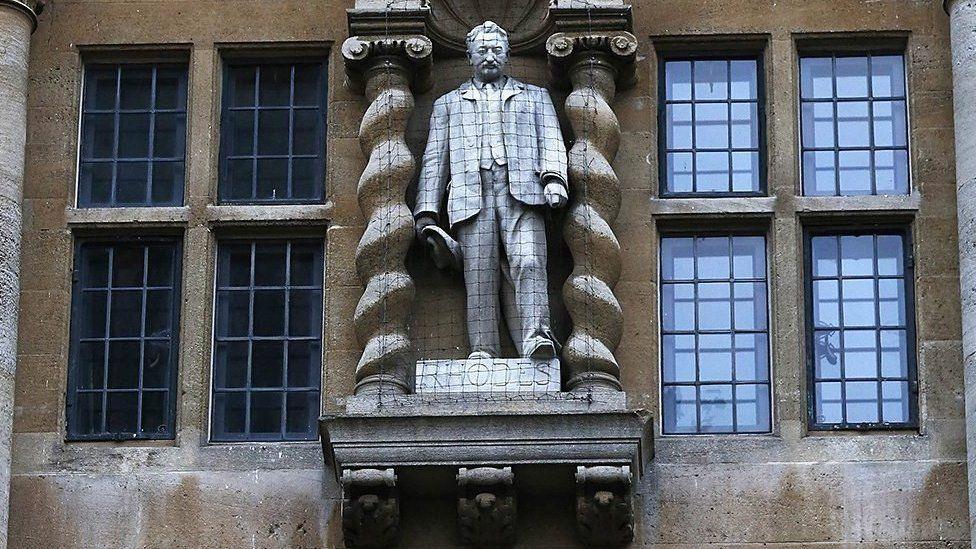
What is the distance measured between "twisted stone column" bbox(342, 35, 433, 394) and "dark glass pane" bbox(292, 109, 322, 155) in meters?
0.37

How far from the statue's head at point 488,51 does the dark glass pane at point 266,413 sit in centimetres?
248

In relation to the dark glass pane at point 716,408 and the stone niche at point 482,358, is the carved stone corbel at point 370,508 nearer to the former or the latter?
the stone niche at point 482,358

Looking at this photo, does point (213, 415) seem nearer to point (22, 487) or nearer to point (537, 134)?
point (22, 487)

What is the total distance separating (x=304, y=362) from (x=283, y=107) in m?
1.82

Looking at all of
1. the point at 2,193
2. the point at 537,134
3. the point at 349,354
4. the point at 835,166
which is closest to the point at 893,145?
the point at 835,166

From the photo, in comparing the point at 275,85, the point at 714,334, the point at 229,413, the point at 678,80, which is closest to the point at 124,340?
the point at 229,413

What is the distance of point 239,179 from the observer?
22047 mm

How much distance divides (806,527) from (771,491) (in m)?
0.32

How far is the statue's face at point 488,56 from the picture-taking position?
2166 centimetres

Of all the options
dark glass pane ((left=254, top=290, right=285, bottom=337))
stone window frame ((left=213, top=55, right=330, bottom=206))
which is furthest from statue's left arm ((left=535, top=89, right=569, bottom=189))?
dark glass pane ((left=254, top=290, right=285, bottom=337))

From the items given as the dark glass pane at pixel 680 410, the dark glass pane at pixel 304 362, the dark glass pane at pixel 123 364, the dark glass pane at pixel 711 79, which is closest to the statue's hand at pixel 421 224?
the dark glass pane at pixel 304 362

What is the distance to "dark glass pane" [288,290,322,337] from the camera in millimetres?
21594

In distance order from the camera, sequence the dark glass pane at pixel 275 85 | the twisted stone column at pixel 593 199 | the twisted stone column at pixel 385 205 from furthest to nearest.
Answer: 1. the dark glass pane at pixel 275 85
2. the twisted stone column at pixel 385 205
3. the twisted stone column at pixel 593 199

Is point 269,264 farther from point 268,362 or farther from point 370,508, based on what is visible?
point 370,508
